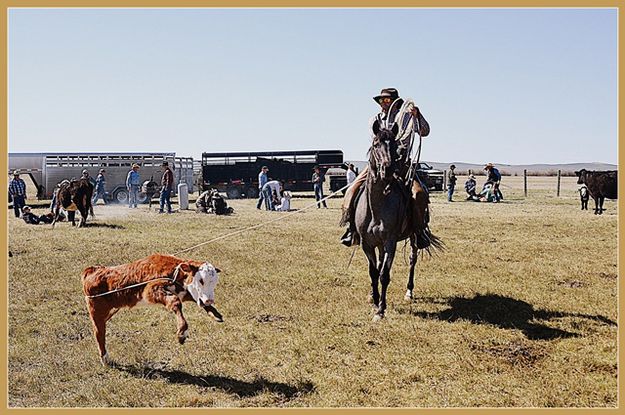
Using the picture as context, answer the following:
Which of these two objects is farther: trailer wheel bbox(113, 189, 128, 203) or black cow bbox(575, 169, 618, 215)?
trailer wheel bbox(113, 189, 128, 203)

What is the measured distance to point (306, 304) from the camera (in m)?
8.63

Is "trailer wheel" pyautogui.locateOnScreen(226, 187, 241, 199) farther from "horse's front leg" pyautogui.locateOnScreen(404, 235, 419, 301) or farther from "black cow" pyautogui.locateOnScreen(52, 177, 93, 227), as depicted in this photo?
"horse's front leg" pyautogui.locateOnScreen(404, 235, 419, 301)

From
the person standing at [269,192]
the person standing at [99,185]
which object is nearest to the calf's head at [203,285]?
the person standing at [269,192]

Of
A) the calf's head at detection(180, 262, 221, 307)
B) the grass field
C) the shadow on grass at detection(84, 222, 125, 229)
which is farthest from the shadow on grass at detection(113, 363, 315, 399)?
the shadow on grass at detection(84, 222, 125, 229)

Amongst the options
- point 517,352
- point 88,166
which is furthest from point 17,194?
point 517,352

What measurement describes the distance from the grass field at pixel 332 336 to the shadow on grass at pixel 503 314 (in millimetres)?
27

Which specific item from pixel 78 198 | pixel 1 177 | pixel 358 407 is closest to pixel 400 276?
pixel 358 407

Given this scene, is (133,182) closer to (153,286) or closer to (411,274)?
(411,274)

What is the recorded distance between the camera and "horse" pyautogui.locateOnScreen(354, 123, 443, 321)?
23.9ft

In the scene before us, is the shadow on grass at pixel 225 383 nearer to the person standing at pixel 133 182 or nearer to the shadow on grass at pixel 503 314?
the shadow on grass at pixel 503 314

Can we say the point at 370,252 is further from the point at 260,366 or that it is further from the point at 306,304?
the point at 260,366

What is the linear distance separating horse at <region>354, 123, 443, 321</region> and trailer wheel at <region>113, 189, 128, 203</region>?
24963 millimetres

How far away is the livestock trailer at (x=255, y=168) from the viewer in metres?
35.6

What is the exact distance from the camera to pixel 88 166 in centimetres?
3152
